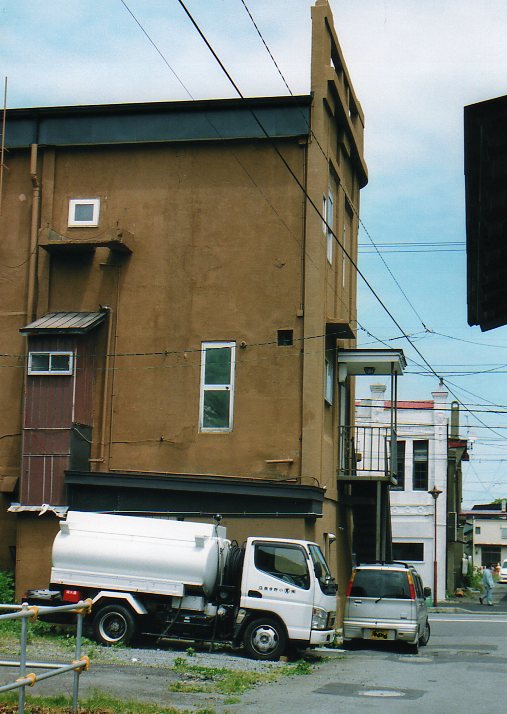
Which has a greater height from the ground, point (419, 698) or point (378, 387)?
point (378, 387)

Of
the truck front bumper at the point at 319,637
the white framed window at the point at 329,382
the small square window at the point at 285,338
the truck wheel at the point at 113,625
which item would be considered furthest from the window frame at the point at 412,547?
the truck wheel at the point at 113,625

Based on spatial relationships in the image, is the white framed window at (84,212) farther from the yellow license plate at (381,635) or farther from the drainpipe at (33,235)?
the yellow license plate at (381,635)

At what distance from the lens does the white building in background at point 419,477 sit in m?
46.8

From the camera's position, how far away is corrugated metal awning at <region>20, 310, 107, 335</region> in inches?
938

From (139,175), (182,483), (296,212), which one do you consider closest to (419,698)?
(182,483)

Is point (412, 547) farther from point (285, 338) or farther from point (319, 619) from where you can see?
point (319, 619)

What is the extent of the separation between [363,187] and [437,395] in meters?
18.3

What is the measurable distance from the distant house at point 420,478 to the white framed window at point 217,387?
22.7m

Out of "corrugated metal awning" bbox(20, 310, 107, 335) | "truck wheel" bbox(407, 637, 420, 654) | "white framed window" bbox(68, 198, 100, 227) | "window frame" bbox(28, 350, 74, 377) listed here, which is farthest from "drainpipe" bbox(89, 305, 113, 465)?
"truck wheel" bbox(407, 637, 420, 654)

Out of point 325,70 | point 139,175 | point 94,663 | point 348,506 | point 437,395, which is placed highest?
point 325,70

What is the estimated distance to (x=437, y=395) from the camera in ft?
157

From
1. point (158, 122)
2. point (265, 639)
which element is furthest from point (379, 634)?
point (158, 122)

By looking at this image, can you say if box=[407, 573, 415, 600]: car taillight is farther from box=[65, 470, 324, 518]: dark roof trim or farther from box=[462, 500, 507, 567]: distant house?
box=[462, 500, 507, 567]: distant house

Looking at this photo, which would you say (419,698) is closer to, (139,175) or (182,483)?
(182,483)
